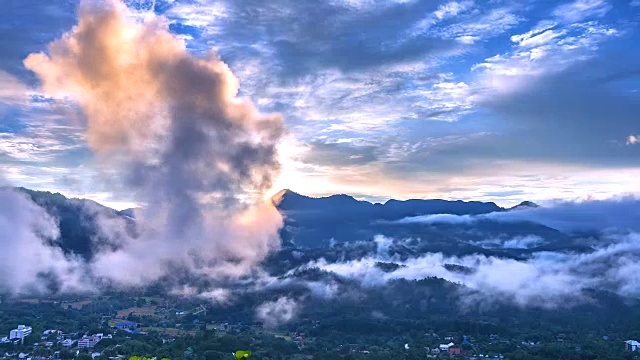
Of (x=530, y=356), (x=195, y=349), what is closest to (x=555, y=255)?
(x=530, y=356)

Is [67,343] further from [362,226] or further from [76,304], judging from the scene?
[362,226]

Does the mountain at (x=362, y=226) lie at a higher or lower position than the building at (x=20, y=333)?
higher

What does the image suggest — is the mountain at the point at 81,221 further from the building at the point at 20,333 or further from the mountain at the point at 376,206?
the mountain at the point at 376,206

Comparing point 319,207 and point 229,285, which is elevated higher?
point 319,207

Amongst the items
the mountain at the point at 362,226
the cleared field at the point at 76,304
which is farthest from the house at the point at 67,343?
the mountain at the point at 362,226

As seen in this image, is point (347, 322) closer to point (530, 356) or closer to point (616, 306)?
point (530, 356)

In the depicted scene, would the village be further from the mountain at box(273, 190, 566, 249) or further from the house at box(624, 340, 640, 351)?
the mountain at box(273, 190, 566, 249)

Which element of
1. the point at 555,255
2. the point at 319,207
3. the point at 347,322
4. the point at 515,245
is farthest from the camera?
the point at 319,207

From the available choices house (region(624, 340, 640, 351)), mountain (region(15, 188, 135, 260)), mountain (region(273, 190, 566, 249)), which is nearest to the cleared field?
mountain (region(15, 188, 135, 260))
